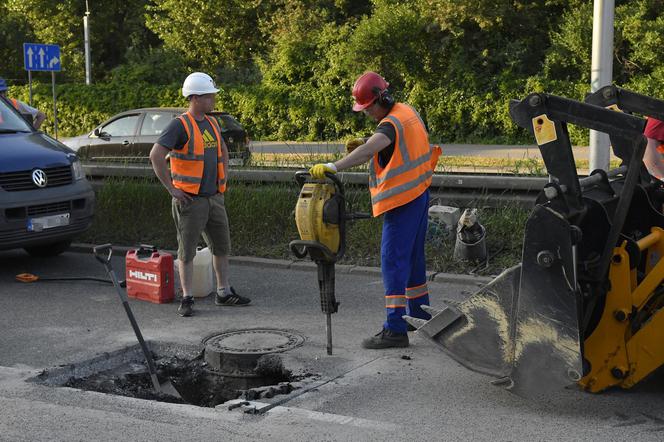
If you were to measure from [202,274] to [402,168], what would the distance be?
262cm

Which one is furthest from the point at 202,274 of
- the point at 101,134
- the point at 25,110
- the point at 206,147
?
the point at 101,134

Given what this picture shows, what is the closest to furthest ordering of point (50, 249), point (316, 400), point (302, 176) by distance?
point (316, 400) < point (302, 176) < point (50, 249)

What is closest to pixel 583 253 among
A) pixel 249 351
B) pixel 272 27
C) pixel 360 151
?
pixel 360 151

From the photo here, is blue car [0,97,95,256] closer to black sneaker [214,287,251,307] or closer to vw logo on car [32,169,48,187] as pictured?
vw logo on car [32,169,48,187]

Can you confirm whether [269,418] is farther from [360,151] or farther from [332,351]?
[360,151]

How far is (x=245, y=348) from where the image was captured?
21.2 ft

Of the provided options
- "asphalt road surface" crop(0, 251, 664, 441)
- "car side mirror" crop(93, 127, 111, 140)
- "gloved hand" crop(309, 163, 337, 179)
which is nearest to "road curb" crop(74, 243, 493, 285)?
"asphalt road surface" crop(0, 251, 664, 441)

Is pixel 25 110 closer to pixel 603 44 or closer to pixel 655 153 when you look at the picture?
pixel 603 44

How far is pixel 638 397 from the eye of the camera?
5.33 metres

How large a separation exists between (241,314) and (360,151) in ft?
7.01

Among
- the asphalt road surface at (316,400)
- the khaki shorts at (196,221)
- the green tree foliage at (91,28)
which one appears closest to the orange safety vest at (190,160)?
the khaki shorts at (196,221)

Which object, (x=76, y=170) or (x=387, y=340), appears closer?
(x=387, y=340)

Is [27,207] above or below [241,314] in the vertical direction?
above

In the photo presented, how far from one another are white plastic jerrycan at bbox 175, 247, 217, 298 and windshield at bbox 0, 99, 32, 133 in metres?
2.89
